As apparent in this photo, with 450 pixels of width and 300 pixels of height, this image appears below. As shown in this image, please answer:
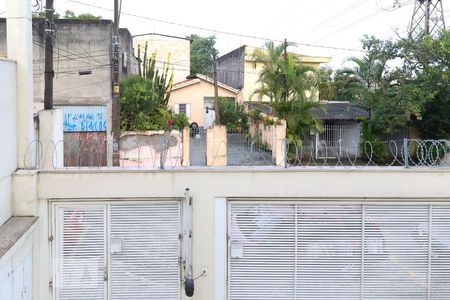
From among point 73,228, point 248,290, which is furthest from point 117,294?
point 248,290

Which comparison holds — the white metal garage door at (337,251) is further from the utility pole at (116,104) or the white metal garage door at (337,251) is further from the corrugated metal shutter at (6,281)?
the utility pole at (116,104)

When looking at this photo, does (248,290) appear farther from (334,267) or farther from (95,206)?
(95,206)

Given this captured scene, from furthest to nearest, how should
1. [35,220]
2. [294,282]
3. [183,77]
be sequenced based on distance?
[183,77]
[294,282]
[35,220]

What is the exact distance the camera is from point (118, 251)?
22.1 feet

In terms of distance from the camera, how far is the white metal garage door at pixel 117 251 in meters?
6.73

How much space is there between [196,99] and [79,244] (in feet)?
76.5

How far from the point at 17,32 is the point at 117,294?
373cm

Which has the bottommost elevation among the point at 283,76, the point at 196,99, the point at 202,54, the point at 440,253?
the point at 440,253

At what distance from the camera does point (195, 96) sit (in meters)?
29.6

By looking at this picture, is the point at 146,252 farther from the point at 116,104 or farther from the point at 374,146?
the point at 374,146

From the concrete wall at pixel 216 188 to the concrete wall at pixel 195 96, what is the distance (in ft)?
75.1

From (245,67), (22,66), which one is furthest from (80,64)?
(245,67)

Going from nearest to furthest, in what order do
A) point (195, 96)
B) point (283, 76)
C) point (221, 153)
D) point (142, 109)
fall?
1. point (221, 153)
2. point (142, 109)
3. point (283, 76)
4. point (195, 96)

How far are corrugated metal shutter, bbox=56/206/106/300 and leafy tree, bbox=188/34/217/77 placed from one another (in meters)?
41.0
